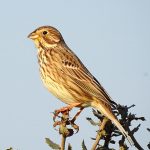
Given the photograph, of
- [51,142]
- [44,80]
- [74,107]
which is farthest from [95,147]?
[44,80]

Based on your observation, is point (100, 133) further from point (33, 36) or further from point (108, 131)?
point (33, 36)

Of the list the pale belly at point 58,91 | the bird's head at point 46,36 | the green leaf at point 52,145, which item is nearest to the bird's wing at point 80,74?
the pale belly at point 58,91

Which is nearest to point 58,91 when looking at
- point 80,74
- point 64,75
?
point 64,75

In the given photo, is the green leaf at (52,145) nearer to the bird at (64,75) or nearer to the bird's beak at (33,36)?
the bird at (64,75)

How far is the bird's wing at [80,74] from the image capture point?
Result: 24.9 ft

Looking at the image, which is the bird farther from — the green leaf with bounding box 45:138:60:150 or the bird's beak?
the green leaf with bounding box 45:138:60:150

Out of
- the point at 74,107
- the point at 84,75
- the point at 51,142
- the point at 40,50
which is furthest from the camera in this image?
the point at 40,50

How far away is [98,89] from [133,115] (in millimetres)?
4057

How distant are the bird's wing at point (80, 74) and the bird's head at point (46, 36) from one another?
0.60m

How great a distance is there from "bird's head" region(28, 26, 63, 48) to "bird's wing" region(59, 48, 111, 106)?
1.95 feet

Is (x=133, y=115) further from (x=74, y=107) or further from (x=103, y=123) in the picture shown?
(x=74, y=107)

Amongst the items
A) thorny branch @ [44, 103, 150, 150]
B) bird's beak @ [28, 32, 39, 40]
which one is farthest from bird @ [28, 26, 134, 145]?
thorny branch @ [44, 103, 150, 150]

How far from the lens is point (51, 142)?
11.7 feet

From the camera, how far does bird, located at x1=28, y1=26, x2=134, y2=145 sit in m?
7.21
